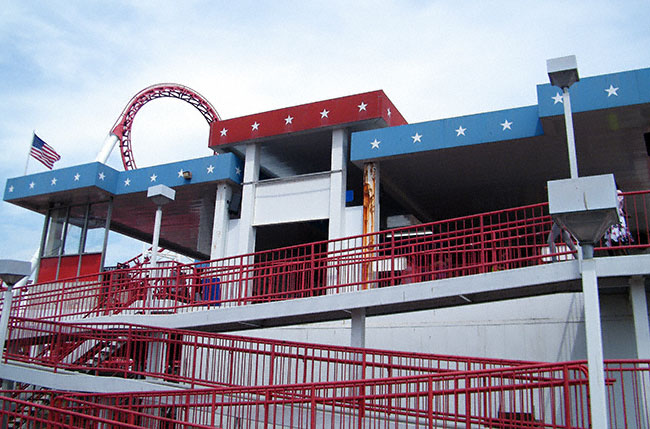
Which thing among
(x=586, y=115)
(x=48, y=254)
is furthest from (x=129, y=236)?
(x=586, y=115)

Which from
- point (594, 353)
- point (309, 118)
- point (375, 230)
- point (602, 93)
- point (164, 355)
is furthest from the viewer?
point (309, 118)

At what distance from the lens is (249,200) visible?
18.7 metres

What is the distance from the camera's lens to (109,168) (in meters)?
21.2

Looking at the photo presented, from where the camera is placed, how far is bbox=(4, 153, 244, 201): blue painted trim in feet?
63.8

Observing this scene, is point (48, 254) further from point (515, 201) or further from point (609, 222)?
point (609, 222)

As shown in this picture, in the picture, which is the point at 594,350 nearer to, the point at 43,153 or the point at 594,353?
the point at 594,353

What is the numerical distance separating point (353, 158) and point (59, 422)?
9931 mm

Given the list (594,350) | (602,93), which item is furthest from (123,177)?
(594,350)

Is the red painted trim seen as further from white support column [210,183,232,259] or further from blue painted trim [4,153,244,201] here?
white support column [210,183,232,259]

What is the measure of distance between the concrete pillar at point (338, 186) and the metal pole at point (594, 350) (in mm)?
11016

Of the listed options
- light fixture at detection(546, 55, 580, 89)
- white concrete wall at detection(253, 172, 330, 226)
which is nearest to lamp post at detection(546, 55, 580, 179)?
light fixture at detection(546, 55, 580, 89)

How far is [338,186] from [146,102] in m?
22.7

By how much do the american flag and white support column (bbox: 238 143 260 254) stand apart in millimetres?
9364

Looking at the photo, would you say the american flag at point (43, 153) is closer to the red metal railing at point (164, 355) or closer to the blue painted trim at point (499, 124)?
the red metal railing at point (164, 355)
